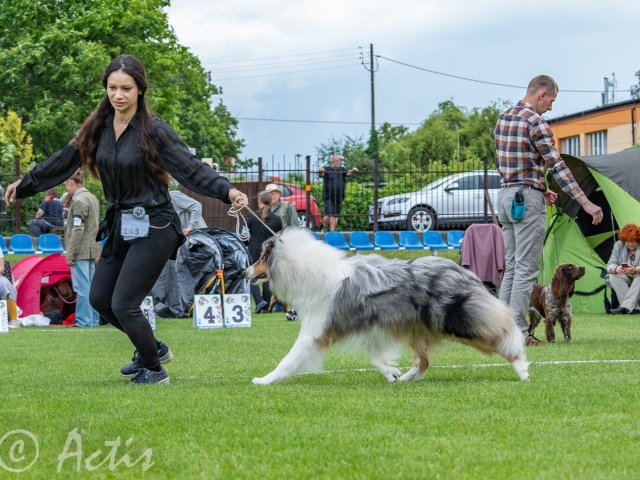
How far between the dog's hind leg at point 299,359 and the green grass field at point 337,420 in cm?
14

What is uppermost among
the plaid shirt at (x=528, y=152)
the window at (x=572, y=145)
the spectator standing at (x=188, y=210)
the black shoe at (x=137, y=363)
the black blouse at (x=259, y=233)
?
the window at (x=572, y=145)

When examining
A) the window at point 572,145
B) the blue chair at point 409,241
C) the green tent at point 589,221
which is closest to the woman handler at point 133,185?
the green tent at point 589,221

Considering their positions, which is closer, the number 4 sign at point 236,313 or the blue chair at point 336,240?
the number 4 sign at point 236,313

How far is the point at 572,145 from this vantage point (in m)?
38.6

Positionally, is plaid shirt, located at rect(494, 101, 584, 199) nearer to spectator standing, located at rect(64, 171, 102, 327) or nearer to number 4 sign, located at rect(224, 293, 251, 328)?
number 4 sign, located at rect(224, 293, 251, 328)

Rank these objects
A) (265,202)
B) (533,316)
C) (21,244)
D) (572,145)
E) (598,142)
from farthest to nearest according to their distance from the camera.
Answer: (572,145)
(598,142)
(21,244)
(265,202)
(533,316)

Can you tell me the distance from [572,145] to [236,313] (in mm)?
30459

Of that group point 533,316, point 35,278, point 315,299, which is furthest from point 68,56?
point 315,299

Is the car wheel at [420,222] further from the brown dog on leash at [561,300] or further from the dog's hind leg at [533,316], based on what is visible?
the brown dog on leash at [561,300]

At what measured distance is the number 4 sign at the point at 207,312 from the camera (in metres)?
11.0

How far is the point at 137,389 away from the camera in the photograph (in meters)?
5.29

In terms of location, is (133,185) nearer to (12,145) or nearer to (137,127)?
(137,127)

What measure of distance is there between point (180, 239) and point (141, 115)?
80 centimetres

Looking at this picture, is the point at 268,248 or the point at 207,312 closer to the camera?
the point at 268,248
